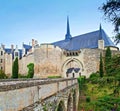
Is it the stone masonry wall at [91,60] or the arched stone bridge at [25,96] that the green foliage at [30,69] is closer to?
the stone masonry wall at [91,60]

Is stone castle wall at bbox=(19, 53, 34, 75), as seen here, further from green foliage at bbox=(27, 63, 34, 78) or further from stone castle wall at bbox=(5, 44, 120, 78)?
stone castle wall at bbox=(5, 44, 120, 78)

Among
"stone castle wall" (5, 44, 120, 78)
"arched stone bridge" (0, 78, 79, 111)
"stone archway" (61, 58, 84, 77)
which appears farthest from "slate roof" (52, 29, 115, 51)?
"arched stone bridge" (0, 78, 79, 111)

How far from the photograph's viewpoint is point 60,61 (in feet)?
185

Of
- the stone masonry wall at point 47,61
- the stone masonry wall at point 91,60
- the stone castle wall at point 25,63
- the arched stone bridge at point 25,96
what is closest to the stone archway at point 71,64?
the stone masonry wall at point 47,61

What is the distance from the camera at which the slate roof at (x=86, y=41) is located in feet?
199

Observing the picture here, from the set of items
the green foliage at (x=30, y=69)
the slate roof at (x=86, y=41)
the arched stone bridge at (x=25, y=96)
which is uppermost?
the slate roof at (x=86, y=41)

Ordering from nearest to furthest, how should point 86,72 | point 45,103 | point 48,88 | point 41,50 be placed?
point 45,103
point 48,88
point 86,72
point 41,50

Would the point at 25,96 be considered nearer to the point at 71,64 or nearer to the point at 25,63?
the point at 71,64

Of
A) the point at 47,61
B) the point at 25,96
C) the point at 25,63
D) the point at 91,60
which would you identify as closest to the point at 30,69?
the point at 25,63

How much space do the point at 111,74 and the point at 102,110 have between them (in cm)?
1619

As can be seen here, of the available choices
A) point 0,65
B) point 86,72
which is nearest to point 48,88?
point 86,72

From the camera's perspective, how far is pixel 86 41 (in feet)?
209

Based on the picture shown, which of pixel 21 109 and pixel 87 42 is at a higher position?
pixel 87 42

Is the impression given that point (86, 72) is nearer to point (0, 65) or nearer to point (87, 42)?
point (87, 42)
